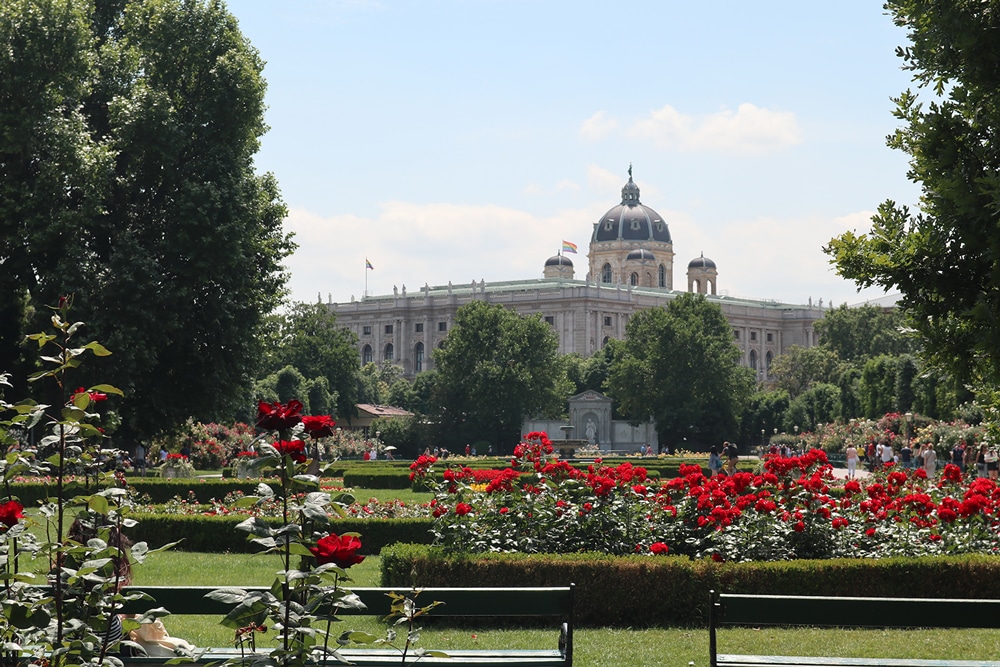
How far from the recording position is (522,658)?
5801 millimetres

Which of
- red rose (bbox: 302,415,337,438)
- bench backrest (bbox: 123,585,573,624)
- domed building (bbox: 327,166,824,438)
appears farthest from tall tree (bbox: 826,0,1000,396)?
domed building (bbox: 327,166,824,438)

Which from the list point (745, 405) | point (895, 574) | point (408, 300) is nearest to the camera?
point (895, 574)

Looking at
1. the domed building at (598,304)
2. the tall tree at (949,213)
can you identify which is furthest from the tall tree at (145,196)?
the domed building at (598,304)

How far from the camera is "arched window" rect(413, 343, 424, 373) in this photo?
11662 centimetres

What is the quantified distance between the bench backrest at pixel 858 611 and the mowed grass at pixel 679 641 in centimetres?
237

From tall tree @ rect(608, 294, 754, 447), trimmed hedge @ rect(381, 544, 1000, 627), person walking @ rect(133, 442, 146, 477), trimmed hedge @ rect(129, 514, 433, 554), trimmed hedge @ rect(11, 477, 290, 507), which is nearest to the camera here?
trimmed hedge @ rect(381, 544, 1000, 627)

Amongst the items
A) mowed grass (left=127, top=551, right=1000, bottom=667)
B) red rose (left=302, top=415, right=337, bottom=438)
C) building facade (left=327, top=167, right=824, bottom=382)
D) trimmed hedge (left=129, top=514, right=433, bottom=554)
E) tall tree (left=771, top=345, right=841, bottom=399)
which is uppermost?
building facade (left=327, top=167, right=824, bottom=382)

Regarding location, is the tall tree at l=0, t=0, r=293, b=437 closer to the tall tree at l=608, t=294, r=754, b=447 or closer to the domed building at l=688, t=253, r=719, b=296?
the tall tree at l=608, t=294, r=754, b=447

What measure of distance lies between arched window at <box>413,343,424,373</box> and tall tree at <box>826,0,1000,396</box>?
109m

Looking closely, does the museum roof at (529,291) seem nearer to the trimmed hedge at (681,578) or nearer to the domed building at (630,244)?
the domed building at (630,244)

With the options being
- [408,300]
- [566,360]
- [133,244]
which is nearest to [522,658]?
[133,244]

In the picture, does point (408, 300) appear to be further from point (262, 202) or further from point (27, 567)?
point (27, 567)

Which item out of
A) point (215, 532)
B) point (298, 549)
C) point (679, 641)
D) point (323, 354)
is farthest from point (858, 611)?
point (323, 354)

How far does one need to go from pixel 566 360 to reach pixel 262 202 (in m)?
53.1
